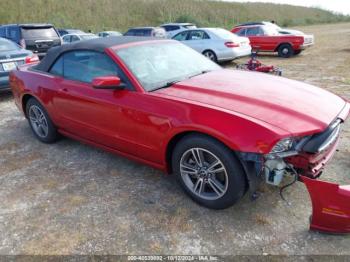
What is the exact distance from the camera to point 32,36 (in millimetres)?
10742

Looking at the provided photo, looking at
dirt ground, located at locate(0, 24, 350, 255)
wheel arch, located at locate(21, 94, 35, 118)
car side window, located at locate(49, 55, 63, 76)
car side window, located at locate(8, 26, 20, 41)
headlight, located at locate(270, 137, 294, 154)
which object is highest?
car side window, located at locate(8, 26, 20, 41)

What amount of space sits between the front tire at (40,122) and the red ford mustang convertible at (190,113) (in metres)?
0.17

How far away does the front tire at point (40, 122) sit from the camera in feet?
14.9

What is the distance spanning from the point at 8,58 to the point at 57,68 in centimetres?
356

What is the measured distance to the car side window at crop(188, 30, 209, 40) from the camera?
39.5ft

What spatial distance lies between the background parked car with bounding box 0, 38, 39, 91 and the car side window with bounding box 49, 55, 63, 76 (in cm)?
320

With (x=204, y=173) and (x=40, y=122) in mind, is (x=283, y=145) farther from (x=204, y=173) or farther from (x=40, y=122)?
(x=40, y=122)

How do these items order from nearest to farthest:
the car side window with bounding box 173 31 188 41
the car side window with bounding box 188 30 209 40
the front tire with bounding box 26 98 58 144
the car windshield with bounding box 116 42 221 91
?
the car windshield with bounding box 116 42 221 91 < the front tire with bounding box 26 98 58 144 < the car side window with bounding box 188 30 209 40 < the car side window with bounding box 173 31 188 41

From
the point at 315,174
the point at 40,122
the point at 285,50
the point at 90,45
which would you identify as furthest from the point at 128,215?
the point at 285,50

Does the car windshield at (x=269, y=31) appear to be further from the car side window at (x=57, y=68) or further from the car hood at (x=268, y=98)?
the car side window at (x=57, y=68)

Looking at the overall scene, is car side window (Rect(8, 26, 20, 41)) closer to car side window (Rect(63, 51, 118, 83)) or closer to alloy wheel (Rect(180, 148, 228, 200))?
car side window (Rect(63, 51, 118, 83))

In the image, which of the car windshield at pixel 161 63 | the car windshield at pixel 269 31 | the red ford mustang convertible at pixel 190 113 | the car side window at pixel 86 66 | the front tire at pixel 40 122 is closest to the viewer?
the red ford mustang convertible at pixel 190 113

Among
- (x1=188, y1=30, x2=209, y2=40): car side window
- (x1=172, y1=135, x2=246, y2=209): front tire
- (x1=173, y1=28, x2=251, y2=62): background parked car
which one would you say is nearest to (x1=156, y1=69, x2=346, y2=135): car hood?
(x1=172, y1=135, x2=246, y2=209): front tire

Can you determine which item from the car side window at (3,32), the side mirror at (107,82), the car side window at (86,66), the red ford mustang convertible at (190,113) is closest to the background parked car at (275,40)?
the car side window at (3,32)
